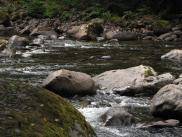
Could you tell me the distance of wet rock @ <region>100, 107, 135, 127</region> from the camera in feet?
33.5

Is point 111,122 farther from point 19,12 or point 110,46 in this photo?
point 19,12

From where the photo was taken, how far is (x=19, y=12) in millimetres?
43094

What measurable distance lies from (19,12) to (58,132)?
38.8 meters

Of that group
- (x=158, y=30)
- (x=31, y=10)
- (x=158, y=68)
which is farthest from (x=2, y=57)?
(x=31, y=10)

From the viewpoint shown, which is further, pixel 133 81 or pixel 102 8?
pixel 102 8

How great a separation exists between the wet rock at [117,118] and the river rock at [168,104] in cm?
80

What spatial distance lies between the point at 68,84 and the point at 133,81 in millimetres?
2098

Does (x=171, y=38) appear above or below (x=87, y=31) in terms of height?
below

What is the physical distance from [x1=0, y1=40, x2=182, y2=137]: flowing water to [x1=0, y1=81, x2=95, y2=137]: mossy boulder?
12.4ft

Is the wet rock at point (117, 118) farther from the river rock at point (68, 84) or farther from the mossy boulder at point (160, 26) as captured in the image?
the mossy boulder at point (160, 26)

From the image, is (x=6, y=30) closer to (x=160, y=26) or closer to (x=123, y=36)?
(x=123, y=36)

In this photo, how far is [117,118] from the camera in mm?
10266

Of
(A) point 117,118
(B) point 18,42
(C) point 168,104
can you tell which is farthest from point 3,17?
(A) point 117,118

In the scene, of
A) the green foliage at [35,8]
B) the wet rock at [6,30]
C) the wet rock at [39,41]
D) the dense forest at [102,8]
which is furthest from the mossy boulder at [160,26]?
the green foliage at [35,8]
